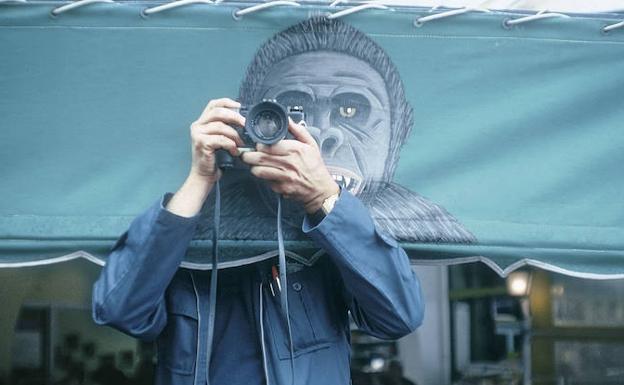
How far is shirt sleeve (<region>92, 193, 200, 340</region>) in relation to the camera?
1.52 metres

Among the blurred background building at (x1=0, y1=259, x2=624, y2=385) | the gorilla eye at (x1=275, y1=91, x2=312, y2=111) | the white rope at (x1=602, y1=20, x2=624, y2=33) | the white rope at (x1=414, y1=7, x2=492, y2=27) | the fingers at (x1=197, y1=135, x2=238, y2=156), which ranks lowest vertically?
the blurred background building at (x1=0, y1=259, x2=624, y2=385)

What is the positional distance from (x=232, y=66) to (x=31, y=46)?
421mm

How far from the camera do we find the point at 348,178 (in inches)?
66.8

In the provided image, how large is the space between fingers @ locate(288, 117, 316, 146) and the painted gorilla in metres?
0.16

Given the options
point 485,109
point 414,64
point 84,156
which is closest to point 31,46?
point 84,156

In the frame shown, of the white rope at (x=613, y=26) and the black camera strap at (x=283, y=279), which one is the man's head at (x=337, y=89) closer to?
the black camera strap at (x=283, y=279)

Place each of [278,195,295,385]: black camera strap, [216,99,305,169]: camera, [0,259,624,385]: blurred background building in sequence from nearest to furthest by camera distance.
Result: [216,99,305,169]: camera → [278,195,295,385]: black camera strap → [0,259,624,385]: blurred background building

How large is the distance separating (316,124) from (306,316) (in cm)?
40

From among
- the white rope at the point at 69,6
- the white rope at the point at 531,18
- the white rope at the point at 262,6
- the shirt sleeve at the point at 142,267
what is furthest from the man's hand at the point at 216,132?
the white rope at the point at 531,18

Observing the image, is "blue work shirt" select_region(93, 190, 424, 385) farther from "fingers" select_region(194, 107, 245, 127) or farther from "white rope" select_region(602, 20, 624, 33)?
"white rope" select_region(602, 20, 624, 33)

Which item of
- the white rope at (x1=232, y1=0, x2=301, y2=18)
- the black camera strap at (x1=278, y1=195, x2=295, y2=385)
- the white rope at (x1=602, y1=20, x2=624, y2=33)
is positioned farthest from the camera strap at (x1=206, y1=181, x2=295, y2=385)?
the white rope at (x1=602, y1=20, x2=624, y2=33)

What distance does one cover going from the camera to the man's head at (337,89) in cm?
169

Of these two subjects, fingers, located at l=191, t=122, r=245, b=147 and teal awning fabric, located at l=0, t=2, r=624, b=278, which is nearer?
fingers, located at l=191, t=122, r=245, b=147

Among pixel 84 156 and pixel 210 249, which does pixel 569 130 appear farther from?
pixel 84 156
